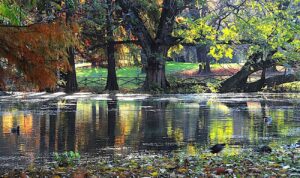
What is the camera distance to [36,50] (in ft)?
38.4

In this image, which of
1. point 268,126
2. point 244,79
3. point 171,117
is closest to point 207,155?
point 268,126

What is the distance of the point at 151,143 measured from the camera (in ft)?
44.5

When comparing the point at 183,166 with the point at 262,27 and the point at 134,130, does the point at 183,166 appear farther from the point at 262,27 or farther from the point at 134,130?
the point at 262,27

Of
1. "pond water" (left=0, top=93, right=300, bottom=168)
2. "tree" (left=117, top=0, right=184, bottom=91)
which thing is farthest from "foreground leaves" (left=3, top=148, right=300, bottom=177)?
"tree" (left=117, top=0, right=184, bottom=91)

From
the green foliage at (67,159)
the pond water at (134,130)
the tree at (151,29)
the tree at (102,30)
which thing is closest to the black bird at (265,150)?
the pond water at (134,130)

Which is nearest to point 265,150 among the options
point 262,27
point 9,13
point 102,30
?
point 9,13

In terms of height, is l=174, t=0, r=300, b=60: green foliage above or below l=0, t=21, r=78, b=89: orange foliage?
above

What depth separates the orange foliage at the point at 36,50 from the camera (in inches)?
444

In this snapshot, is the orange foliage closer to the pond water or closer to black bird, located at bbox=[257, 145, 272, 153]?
the pond water

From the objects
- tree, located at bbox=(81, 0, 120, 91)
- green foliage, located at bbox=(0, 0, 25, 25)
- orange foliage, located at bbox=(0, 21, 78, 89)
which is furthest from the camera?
tree, located at bbox=(81, 0, 120, 91)

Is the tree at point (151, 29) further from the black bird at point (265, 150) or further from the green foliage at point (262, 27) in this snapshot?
the black bird at point (265, 150)

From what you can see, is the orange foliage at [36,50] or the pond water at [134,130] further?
the pond water at [134,130]

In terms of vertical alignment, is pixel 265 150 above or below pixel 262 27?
below

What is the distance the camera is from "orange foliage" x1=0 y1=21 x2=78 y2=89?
11.3 meters
